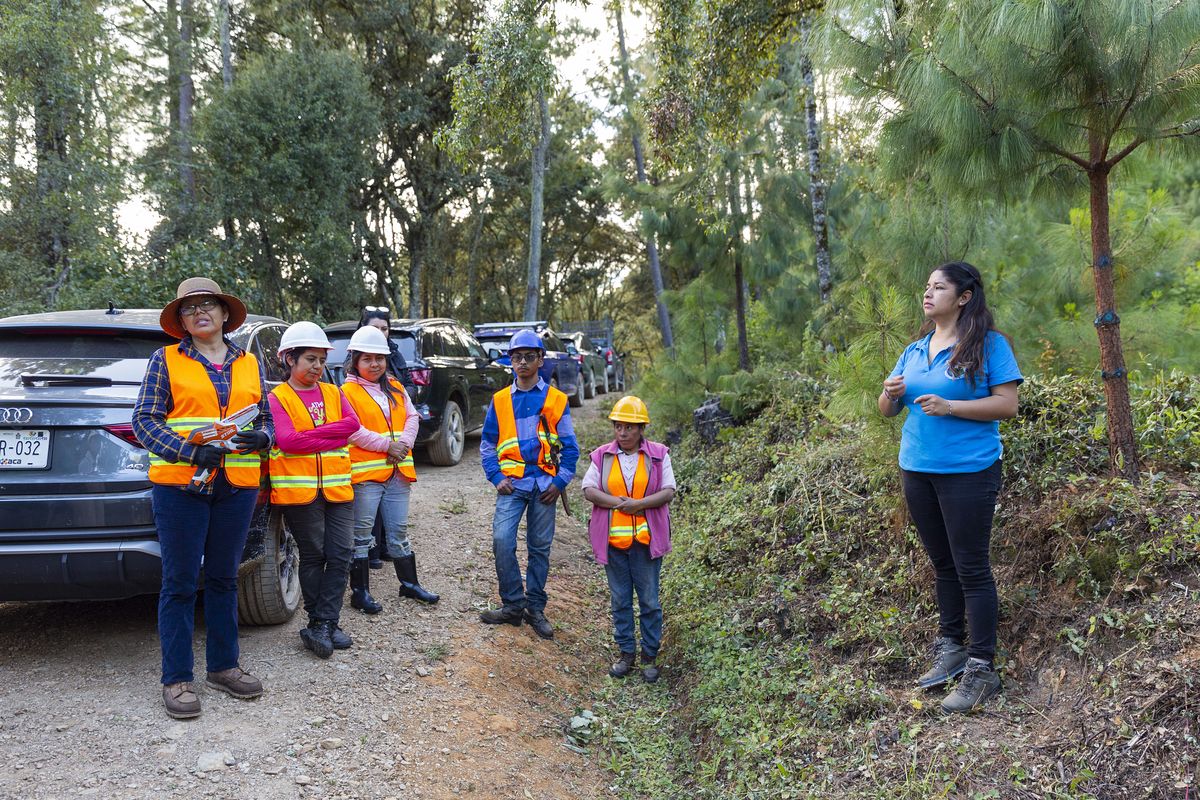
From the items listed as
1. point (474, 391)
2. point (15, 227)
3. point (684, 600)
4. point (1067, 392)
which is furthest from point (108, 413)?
point (15, 227)

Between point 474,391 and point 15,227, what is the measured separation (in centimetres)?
646

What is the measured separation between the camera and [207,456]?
361 cm

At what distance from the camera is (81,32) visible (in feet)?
37.0

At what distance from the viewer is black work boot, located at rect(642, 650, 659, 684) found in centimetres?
506

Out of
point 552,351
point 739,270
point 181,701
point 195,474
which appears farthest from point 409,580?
point 552,351

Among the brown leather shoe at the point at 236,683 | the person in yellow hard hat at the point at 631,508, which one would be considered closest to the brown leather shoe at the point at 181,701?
the brown leather shoe at the point at 236,683

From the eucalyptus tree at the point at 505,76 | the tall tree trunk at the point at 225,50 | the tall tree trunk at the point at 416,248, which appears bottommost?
the eucalyptus tree at the point at 505,76

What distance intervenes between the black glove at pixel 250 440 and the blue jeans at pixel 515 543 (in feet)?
5.67

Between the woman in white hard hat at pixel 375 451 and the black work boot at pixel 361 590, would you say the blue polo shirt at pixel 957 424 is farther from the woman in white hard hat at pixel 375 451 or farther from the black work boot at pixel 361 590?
the black work boot at pixel 361 590

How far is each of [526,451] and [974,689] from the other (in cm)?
279

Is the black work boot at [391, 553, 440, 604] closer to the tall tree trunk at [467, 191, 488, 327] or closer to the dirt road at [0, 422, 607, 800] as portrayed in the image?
the dirt road at [0, 422, 607, 800]

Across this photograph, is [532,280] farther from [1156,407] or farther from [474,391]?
[1156,407]

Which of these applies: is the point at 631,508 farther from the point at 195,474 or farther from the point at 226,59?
the point at 226,59

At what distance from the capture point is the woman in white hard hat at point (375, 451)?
5.04m
